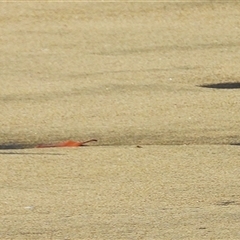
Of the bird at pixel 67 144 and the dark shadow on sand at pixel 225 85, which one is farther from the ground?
the bird at pixel 67 144

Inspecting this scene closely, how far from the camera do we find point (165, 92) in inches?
198

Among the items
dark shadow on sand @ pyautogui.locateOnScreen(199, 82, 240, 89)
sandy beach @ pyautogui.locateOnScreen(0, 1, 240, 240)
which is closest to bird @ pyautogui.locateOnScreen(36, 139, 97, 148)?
sandy beach @ pyautogui.locateOnScreen(0, 1, 240, 240)

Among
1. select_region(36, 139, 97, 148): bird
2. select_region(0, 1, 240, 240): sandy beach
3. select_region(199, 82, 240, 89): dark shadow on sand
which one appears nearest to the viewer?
select_region(0, 1, 240, 240): sandy beach

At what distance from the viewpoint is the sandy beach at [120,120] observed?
10.8 feet

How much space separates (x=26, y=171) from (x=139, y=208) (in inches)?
25.0

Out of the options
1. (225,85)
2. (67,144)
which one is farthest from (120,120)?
(225,85)

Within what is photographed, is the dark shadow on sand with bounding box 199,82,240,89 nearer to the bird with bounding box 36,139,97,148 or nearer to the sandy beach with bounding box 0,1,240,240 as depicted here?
the sandy beach with bounding box 0,1,240,240

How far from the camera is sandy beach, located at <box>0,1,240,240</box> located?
A: 10.8 ft

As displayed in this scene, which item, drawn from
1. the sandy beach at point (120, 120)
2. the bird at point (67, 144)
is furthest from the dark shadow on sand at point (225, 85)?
the bird at point (67, 144)

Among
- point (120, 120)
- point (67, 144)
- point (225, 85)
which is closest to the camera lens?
point (67, 144)

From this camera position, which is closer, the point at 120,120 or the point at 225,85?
the point at 120,120

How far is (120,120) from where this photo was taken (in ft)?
15.2

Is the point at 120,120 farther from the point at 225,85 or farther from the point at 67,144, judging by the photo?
the point at 225,85

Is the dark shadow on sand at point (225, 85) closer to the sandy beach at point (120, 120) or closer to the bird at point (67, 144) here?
the sandy beach at point (120, 120)
